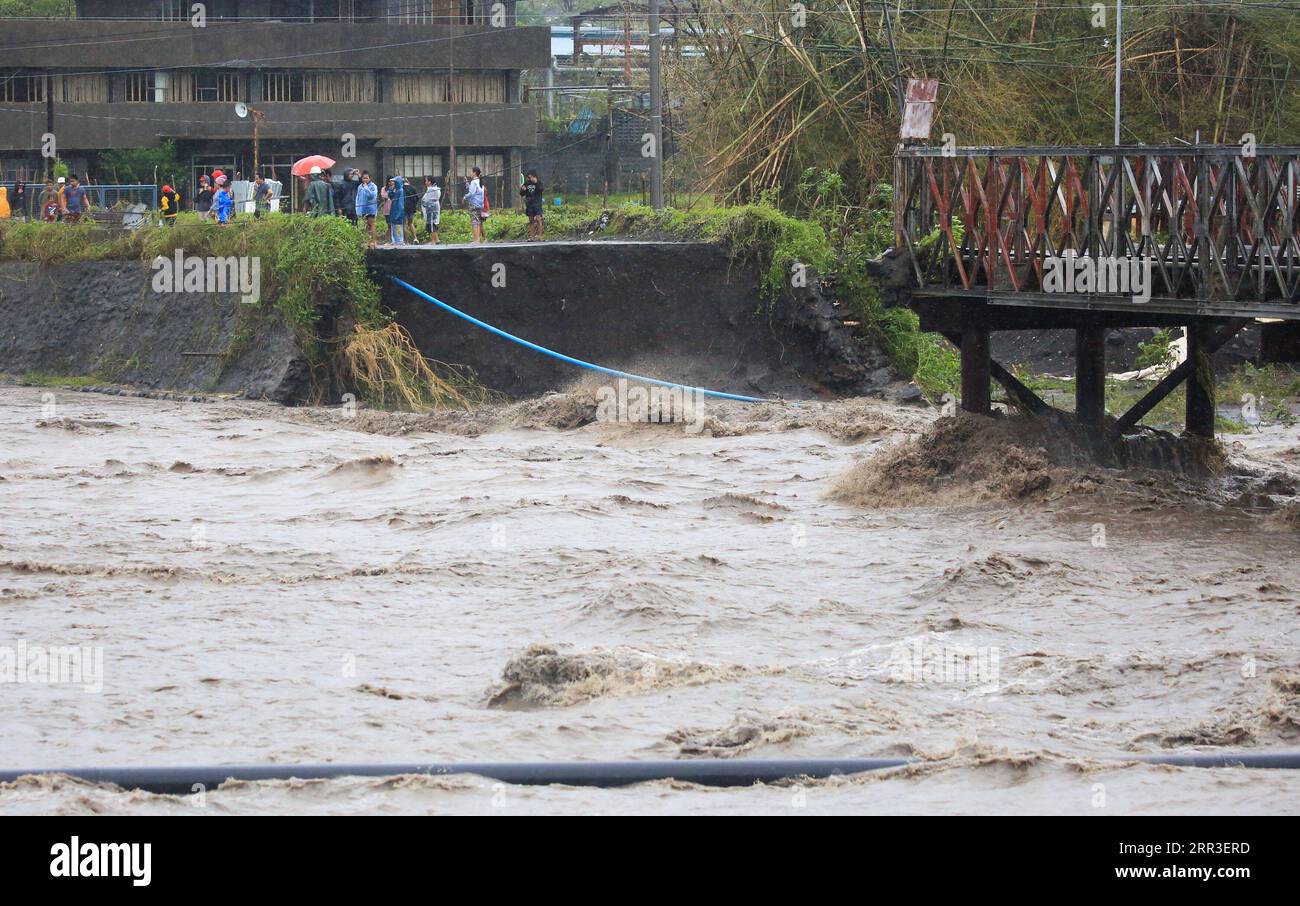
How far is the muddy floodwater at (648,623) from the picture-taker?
742 cm

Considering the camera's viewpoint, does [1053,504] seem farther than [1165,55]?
No

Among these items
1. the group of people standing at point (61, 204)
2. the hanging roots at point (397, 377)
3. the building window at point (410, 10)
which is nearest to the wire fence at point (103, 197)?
the group of people standing at point (61, 204)

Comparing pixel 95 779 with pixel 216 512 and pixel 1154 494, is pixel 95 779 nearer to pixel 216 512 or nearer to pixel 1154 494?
pixel 216 512

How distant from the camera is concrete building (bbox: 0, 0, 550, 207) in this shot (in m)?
44.8

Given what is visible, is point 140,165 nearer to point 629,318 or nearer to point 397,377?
point 397,377

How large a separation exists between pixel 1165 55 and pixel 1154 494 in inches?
659

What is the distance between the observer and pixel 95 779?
707 centimetres

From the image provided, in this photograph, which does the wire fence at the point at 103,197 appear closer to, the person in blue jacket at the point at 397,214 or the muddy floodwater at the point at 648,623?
the person in blue jacket at the point at 397,214

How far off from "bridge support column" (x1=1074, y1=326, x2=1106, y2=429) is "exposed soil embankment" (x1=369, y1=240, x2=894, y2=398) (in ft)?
22.3

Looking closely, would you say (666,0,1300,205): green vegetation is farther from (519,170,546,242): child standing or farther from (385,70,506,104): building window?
(385,70,506,104): building window

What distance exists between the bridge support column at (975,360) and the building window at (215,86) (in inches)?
1356

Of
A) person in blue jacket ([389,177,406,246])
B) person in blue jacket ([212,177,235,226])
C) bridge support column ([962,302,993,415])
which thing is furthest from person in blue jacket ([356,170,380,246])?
bridge support column ([962,302,993,415])

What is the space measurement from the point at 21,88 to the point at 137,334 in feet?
75.2
